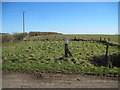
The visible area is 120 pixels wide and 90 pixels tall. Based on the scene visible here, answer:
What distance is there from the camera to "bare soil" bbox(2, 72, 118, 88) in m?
6.91

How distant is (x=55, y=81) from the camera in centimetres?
745

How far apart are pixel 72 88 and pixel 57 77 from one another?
1625 mm

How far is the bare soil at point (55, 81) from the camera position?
272 inches

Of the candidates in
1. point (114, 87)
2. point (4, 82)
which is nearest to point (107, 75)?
point (114, 87)

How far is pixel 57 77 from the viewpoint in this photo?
26.5 feet

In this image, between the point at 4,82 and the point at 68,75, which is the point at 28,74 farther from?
the point at 68,75

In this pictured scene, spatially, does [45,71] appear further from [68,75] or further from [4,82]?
[4,82]

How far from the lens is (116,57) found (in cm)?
1494

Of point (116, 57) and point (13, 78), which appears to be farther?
point (116, 57)

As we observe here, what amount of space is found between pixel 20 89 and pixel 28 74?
2182 millimetres

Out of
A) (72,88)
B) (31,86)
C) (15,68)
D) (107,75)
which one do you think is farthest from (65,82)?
(15,68)

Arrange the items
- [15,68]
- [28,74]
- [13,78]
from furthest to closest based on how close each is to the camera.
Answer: [15,68] < [28,74] < [13,78]

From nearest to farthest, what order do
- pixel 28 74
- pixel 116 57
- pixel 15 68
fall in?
pixel 28 74
pixel 15 68
pixel 116 57

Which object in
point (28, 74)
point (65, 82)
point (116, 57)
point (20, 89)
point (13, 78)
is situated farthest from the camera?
point (116, 57)
